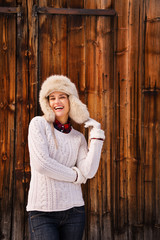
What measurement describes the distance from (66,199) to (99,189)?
1289mm

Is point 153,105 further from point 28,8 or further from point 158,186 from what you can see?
point 28,8

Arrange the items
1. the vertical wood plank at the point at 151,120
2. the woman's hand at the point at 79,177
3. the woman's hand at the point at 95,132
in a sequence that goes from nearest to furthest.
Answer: the woman's hand at the point at 79,177 → the woman's hand at the point at 95,132 → the vertical wood plank at the point at 151,120

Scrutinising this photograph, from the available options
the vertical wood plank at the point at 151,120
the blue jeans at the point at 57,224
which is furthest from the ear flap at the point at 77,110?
the vertical wood plank at the point at 151,120

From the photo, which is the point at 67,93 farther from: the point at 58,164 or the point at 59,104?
the point at 58,164

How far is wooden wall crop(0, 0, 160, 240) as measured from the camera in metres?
3.39

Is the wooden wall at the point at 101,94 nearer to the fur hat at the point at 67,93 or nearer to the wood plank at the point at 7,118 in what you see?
the wood plank at the point at 7,118

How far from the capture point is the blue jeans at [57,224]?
82.1 inches

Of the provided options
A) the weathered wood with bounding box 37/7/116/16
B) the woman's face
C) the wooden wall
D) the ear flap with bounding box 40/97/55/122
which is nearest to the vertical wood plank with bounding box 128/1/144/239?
the wooden wall

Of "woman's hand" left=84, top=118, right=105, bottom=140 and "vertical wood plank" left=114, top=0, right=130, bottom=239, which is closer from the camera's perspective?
"woman's hand" left=84, top=118, right=105, bottom=140

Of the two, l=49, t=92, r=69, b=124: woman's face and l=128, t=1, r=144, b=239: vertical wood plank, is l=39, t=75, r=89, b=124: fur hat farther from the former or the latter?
l=128, t=1, r=144, b=239: vertical wood plank

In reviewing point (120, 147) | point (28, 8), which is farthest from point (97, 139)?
point (28, 8)

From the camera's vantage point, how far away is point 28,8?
135 inches

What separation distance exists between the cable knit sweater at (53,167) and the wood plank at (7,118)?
118 centimetres

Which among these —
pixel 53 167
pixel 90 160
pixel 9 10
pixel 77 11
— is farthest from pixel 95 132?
pixel 9 10
